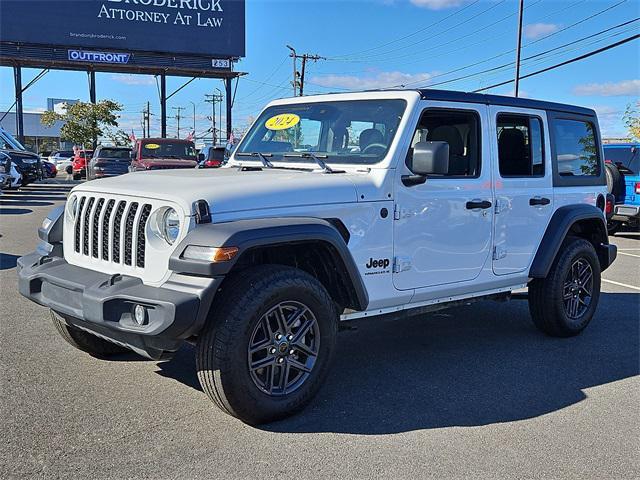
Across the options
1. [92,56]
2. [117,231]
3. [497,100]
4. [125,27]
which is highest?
[125,27]

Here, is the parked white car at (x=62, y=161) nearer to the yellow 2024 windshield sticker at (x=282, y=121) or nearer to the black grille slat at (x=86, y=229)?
the yellow 2024 windshield sticker at (x=282, y=121)

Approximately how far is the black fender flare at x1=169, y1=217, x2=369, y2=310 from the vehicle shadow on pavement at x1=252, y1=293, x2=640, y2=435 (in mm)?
912

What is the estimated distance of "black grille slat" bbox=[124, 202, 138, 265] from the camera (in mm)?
3686

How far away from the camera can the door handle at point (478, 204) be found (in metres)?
4.75

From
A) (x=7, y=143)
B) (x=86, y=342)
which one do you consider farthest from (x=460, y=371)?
(x=7, y=143)

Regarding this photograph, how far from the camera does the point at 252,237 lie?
3406 mm

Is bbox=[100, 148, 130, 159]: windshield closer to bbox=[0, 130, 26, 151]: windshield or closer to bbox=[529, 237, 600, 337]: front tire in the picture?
bbox=[0, 130, 26, 151]: windshield

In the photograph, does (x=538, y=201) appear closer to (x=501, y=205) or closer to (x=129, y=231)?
(x=501, y=205)

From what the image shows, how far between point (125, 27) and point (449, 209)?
1405 inches

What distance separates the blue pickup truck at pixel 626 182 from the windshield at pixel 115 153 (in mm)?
16110

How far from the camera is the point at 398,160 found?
4266 mm

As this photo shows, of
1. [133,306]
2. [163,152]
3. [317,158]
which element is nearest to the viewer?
[133,306]

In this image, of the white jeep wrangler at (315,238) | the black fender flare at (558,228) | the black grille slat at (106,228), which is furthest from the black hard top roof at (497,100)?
the black grille slat at (106,228)

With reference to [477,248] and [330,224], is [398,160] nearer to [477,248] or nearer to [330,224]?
[330,224]
